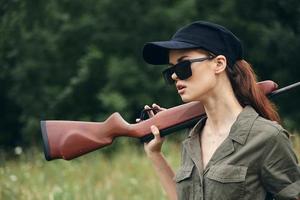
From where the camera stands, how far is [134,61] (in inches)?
745

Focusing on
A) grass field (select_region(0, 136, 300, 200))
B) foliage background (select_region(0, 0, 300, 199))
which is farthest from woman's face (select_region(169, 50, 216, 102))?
foliage background (select_region(0, 0, 300, 199))

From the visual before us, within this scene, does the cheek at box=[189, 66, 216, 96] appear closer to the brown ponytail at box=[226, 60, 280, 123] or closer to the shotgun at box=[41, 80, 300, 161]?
the brown ponytail at box=[226, 60, 280, 123]

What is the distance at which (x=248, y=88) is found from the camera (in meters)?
3.56

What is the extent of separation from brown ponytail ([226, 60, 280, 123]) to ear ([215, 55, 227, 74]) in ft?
0.09

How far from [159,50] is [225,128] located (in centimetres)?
42

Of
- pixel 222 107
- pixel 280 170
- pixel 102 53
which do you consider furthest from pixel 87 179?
pixel 102 53

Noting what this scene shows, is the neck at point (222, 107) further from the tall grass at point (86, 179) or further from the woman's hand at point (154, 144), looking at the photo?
the tall grass at point (86, 179)

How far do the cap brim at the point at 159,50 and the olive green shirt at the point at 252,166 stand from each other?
38cm

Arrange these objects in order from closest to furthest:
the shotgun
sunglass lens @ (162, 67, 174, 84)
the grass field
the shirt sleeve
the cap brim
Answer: the shirt sleeve → the cap brim → sunglass lens @ (162, 67, 174, 84) → the shotgun → the grass field

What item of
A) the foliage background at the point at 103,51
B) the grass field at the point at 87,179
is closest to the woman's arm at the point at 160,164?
the grass field at the point at 87,179

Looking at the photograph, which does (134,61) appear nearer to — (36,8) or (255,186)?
(36,8)

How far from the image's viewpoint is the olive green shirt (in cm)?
338

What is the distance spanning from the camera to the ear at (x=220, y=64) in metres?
3.52

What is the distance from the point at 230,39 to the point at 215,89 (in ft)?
0.70
